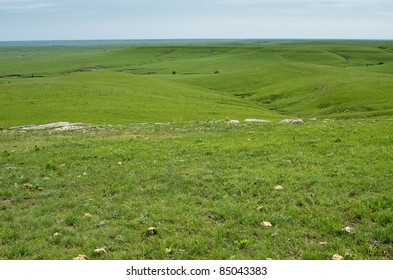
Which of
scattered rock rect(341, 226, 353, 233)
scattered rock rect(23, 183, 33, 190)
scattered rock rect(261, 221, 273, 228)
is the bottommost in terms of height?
scattered rock rect(23, 183, 33, 190)

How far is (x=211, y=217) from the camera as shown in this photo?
12930 millimetres

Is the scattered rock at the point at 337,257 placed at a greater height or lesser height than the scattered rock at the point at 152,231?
greater

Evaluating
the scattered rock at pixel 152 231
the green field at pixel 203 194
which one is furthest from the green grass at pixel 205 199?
the scattered rock at pixel 152 231

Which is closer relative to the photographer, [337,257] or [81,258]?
[337,257]

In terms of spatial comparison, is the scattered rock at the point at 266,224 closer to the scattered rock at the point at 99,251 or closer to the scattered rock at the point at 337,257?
the scattered rock at the point at 337,257

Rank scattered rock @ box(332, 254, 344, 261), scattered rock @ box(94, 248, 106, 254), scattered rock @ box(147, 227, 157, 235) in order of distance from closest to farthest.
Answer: scattered rock @ box(332, 254, 344, 261), scattered rock @ box(94, 248, 106, 254), scattered rock @ box(147, 227, 157, 235)

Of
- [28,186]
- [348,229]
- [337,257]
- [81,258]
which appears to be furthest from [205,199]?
[28,186]

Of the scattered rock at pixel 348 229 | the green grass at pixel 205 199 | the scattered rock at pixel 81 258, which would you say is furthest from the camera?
the scattered rock at pixel 348 229

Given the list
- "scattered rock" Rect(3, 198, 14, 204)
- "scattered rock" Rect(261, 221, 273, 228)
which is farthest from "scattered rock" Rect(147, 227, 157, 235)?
"scattered rock" Rect(3, 198, 14, 204)

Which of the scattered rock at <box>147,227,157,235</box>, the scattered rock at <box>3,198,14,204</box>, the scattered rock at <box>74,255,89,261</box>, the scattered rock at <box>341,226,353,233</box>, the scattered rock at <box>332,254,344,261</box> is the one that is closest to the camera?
the scattered rock at <box>332,254,344,261</box>

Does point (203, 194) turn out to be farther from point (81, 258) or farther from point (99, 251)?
point (81, 258)

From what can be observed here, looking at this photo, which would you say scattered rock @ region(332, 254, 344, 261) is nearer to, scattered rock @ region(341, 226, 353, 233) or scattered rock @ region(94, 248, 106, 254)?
scattered rock @ region(341, 226, 353, 233)

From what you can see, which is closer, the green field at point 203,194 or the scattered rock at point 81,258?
the scattered rock at point 81,258
